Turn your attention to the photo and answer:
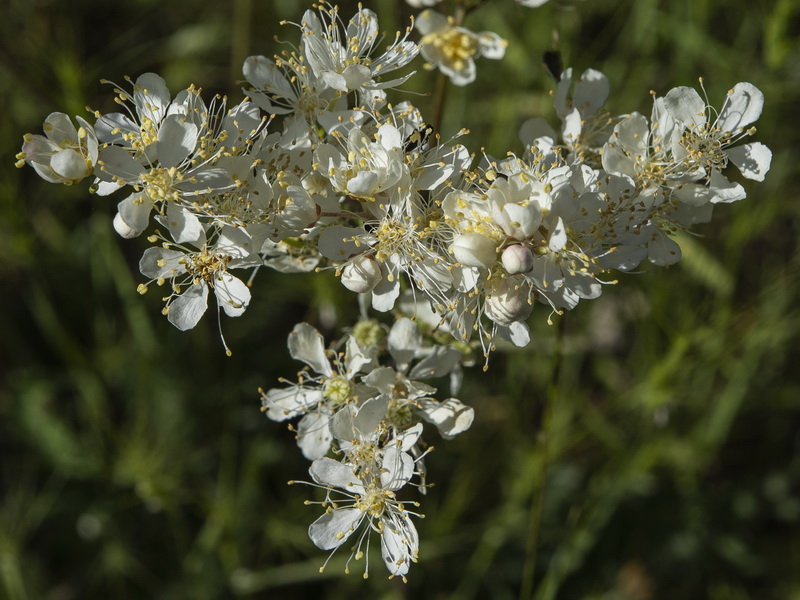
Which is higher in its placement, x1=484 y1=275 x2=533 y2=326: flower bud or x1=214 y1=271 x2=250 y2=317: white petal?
x1=484 y1=275 x2=533 y2=326: flower bud

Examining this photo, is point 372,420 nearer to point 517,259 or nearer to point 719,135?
point 517,259

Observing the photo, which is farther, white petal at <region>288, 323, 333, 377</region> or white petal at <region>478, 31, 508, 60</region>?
white petal at <region>288, 323, 333, 377</region>

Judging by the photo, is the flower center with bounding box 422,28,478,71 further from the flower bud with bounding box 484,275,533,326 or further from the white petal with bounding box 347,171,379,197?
the flower bud with bounding box 484,275,533,326

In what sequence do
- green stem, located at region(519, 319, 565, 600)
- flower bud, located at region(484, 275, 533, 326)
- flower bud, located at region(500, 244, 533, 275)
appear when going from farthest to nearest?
green stem, located at region(519, 319, 565, 600) < flower bud, located at region(484, 275, 533, 326) < flower bud, located at region(500, 244, 533, 275)

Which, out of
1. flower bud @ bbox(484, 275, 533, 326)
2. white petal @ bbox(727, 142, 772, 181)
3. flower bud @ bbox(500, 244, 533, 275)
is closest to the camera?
flower bud @ bbox(500, 244, 533, 275)

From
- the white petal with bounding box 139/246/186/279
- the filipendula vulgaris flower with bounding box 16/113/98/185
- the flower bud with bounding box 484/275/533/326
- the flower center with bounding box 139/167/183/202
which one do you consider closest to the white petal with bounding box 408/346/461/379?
the flower bud with bounding box 484/275/533/326


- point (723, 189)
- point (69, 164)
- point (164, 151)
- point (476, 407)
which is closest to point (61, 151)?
point (69, 164)
